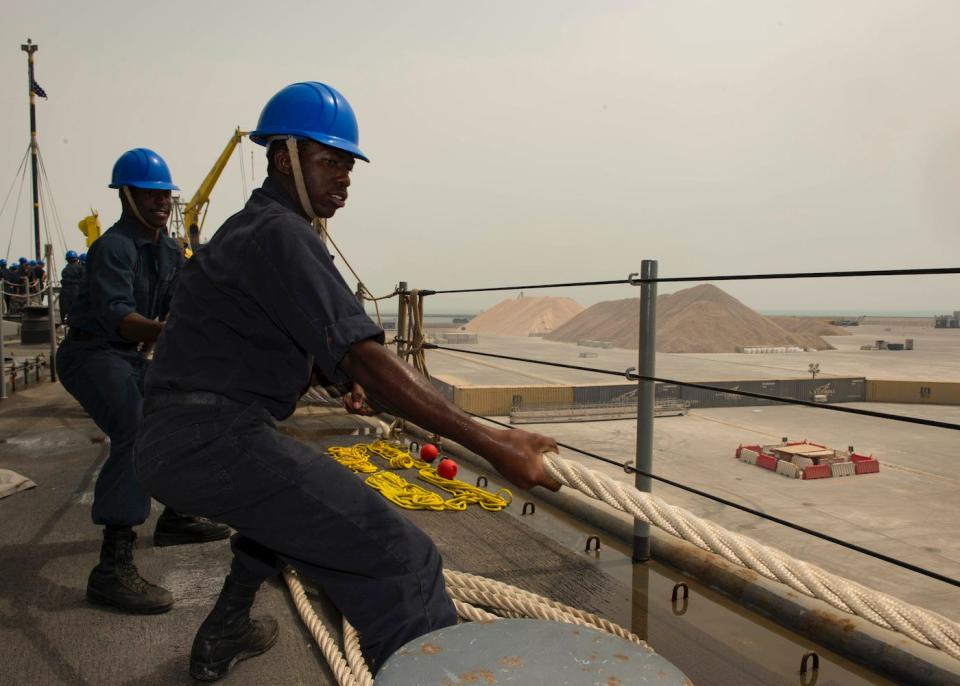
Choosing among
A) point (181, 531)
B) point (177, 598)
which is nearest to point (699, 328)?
point (181, 531)

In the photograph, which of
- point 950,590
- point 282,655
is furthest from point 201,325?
point 950,590

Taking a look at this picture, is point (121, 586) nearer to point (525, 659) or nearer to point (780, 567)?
point (525, 659)

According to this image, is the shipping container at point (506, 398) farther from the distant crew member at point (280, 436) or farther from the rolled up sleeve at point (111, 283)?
the distant crew member at point (280, 436)

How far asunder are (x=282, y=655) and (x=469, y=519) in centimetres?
145

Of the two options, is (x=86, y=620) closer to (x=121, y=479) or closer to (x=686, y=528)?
(x=121, y=479)

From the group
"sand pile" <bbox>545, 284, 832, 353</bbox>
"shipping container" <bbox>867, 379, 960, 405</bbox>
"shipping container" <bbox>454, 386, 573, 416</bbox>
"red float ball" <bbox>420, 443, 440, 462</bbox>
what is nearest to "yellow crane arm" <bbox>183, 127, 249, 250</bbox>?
"shipping container" <bbox>454, 386, 573, 416</bbox>

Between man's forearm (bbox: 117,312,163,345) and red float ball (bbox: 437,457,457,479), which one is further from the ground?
man's forearm (bbox: 117,312,163,345)

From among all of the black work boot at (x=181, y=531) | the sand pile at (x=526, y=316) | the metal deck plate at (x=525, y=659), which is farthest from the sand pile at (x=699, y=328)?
the metal deck plate at (x=525, y=659)

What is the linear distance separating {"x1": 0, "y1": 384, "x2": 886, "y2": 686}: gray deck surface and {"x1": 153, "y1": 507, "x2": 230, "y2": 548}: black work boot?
57mm

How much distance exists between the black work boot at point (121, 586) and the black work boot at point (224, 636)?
482mm

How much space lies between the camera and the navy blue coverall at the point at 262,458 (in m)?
1.41

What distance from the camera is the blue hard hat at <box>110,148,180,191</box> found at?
2807mm

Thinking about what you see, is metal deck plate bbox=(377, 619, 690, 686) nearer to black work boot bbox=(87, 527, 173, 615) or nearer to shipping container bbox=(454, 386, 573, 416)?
black work boot bbox=(87, 527, 173, 615)

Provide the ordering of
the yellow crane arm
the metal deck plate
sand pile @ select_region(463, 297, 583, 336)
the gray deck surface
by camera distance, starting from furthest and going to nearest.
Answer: sand pile @ select_region(463, 297, 583, 336), the yellow crane arm, the gray deck surface, the metal deck plate
